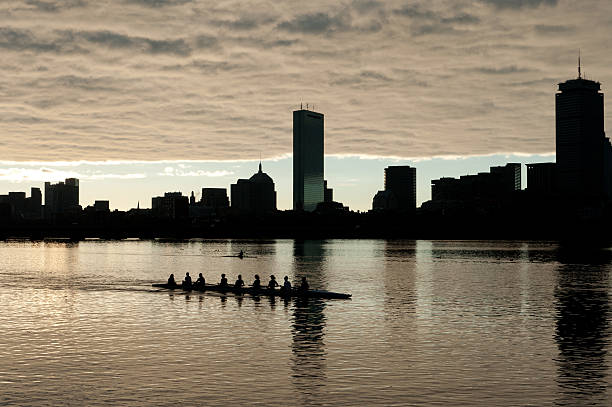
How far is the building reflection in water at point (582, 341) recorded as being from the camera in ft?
112

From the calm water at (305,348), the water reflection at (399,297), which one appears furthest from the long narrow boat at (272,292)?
the water reflection at (399,297)

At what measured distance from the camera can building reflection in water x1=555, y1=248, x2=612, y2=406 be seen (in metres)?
34.3

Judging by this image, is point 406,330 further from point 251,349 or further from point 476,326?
point 251,349

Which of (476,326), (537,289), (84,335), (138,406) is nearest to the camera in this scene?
(138,406)

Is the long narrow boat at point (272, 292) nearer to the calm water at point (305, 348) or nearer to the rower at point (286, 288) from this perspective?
the rower at point (286, 288)

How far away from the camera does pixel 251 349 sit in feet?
150

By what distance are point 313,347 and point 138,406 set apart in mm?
16455

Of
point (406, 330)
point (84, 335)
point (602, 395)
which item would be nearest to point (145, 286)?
point (84, 335)

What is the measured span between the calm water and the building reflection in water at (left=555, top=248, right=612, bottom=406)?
0.13 meters

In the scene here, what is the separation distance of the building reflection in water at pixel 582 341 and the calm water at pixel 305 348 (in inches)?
5.2

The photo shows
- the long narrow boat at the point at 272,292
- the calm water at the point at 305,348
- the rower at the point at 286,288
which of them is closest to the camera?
the calm water at the point at 305,348

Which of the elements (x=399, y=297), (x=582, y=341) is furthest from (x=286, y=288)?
(x=582, y=341)

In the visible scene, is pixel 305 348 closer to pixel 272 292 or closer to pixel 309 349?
pixel 309 349

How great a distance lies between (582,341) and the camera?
160 feet
